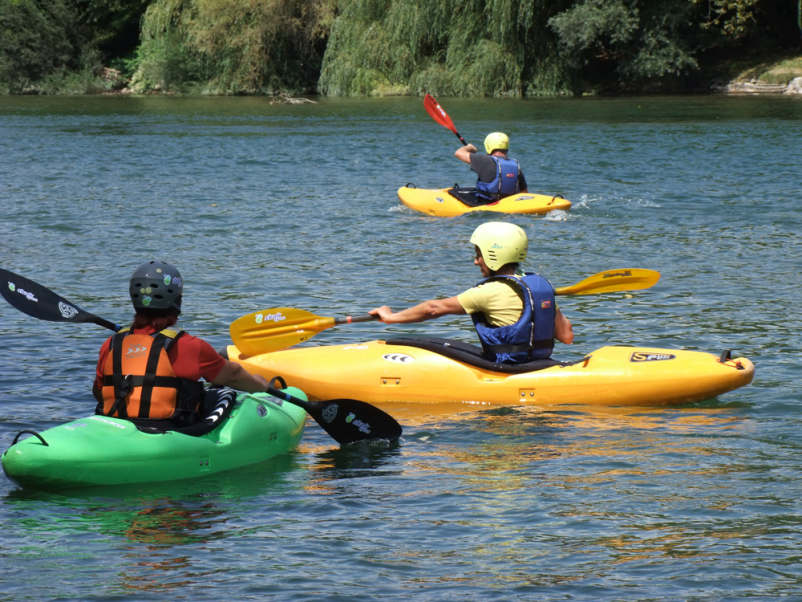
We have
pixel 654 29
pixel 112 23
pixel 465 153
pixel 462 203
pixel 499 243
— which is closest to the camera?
pixel 499 243

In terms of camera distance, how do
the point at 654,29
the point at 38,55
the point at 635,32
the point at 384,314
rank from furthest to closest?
1. the point at 38,55
2. the point at 635,32
3. the point at 654,29
4. the point at 384,314

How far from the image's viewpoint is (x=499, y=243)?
6.59m

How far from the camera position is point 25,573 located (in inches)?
167

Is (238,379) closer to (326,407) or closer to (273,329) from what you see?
(326,407)

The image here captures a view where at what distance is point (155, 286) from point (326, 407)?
1.50 m

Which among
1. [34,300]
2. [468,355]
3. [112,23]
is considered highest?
[112,23]

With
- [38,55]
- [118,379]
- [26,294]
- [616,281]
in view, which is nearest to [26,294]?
[26,294]

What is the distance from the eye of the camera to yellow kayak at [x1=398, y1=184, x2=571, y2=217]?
14.1 metres

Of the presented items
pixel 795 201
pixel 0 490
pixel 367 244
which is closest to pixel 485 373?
pixel 0 490

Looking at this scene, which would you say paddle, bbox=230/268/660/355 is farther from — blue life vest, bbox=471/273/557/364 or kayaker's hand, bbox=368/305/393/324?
blue life vest, bbox=471/273/557/364

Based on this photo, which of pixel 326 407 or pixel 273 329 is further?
pixel 273 329

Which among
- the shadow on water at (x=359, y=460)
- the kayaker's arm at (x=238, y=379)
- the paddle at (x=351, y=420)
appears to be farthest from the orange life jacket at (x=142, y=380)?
the paddle at (x=351, y=420)

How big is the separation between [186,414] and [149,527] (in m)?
0.76

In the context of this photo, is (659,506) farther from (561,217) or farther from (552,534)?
(561,217)
